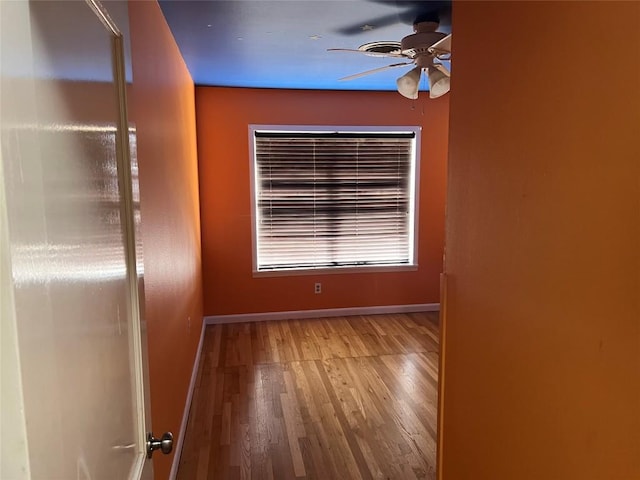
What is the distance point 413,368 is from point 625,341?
3025mm

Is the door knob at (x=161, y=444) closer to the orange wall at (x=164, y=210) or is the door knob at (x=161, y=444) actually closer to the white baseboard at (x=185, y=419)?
the orange wall at (x=164, y=210)

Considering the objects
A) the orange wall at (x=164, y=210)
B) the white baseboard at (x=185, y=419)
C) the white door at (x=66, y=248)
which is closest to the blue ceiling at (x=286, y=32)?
the orange wall at (x=164, y=210)

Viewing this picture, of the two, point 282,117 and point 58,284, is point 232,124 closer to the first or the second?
point 282,117

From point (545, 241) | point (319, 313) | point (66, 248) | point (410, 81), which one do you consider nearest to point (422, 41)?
point (410, 81)

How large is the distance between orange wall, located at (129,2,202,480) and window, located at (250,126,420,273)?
1148mm

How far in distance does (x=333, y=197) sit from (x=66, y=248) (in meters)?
4.26

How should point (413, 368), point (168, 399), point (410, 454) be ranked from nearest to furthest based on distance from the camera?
point (168, 399) → point (410, 454) → point (413, 368)

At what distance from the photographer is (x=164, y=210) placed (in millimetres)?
2424

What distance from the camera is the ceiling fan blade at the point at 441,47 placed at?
2.35 metres

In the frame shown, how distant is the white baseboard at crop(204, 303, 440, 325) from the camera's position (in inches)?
187

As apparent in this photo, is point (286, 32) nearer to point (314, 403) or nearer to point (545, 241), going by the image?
point (545, 241)

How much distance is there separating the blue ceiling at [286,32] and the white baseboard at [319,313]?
239 cm

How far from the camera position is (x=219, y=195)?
15.0 ft

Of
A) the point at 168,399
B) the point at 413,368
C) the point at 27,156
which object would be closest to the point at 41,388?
the point at 27,156
